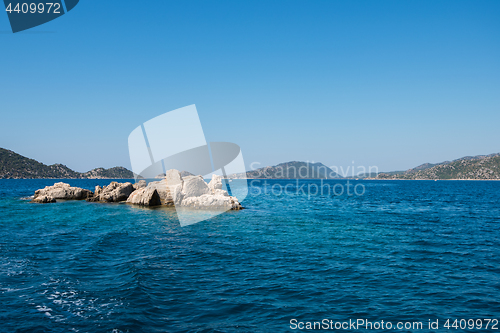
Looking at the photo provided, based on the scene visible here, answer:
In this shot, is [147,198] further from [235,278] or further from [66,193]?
[235,278]

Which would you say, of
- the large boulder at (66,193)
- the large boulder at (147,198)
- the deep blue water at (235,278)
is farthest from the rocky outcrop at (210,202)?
the large boulder at (66,193)

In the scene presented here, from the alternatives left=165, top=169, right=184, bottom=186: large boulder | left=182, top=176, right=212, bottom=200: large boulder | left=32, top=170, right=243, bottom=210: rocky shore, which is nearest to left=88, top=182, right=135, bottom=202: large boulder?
left=32, top=170, right=243, bottom=210: rocky shore

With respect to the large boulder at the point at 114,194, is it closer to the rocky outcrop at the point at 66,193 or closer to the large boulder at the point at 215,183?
the rocky outcrop at the point at 66,193

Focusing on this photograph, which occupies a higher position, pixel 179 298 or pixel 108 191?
pixel 108 191

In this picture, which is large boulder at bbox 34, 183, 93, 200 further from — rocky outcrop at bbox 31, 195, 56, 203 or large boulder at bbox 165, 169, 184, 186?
large boulder at bbox 165, 169, 184, 186

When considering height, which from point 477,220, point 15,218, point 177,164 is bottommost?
point 477,220

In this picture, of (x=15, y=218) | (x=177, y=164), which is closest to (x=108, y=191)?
(x=15, y=218)

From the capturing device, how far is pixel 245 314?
9.13 m

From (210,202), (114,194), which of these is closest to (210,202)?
(210,202)

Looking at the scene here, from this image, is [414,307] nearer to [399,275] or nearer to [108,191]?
[399,275]

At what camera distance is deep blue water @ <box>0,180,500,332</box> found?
899 centimetres

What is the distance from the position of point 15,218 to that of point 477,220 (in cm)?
4932

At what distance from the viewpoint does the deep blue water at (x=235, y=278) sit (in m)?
8.99

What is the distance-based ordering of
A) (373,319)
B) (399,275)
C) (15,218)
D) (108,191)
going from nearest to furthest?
(373,319), (399,275), (15,218), (108,191)
